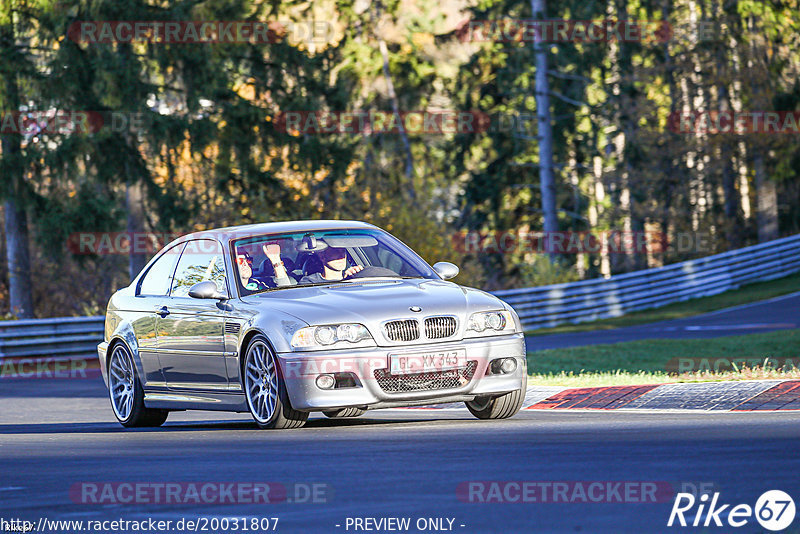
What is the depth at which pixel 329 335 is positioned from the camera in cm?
1064

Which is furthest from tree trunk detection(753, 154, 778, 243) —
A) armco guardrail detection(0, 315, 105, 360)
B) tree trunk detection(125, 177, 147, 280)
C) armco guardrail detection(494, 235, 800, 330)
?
armco guardrail detection(0, 315, 105, 360)

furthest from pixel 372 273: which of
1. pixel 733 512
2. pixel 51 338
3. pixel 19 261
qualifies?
pixel 19 261

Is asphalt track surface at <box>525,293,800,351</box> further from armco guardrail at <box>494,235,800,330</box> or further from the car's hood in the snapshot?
the car's hood

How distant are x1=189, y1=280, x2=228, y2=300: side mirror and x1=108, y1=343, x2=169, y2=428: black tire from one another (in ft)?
5.01

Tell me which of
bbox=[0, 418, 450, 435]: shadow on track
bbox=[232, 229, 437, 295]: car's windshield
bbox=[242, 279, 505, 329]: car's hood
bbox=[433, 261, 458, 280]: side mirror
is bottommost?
bbox=[0, 418, 450, 435]: shadow on track

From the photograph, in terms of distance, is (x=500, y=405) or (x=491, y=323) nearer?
(x=491, y=323)

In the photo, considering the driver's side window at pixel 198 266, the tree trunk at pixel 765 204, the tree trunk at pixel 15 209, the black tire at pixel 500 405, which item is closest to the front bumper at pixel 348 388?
the black tire at pixel 500 405

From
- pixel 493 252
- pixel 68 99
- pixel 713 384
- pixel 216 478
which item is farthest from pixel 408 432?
pixel 493 252

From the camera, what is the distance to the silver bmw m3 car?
10.6m

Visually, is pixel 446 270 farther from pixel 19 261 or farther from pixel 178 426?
pixel 19 261

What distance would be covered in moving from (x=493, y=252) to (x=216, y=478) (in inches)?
1730

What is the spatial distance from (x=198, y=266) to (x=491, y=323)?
278 centimetres

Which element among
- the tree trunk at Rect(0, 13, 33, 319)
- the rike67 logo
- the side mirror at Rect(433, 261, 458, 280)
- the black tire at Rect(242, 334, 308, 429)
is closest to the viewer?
the rike67 logo

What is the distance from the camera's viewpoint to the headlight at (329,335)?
10.6 metres
